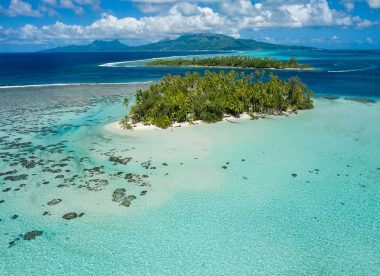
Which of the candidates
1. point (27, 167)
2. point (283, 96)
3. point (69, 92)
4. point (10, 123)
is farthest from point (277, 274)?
point (69, 92)

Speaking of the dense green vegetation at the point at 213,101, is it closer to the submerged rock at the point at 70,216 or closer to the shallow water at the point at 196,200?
the shallow water at the point at 196,200

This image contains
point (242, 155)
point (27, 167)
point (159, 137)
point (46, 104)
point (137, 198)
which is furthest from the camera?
point (46, 104)


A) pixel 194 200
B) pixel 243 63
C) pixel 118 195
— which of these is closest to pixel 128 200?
pixel 118 195

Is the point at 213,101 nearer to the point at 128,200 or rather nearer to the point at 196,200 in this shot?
the point at 196,200

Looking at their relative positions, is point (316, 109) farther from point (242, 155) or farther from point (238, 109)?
point (242, 155)

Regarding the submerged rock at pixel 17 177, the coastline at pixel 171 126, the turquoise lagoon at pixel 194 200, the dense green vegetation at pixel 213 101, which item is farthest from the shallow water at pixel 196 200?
the dense green vegetation at pixel 213 101

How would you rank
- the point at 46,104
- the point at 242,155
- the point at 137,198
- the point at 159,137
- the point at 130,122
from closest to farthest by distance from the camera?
the point at 137,198, the point at 242,155, the point at 159,137, the point at 130,122, the point at 46,104
